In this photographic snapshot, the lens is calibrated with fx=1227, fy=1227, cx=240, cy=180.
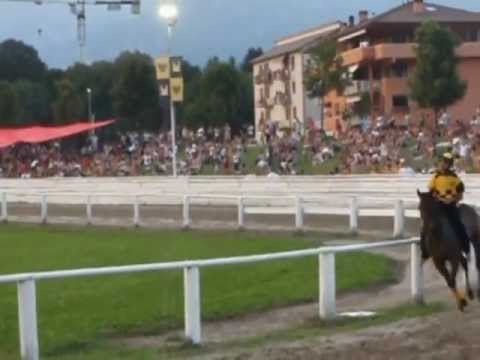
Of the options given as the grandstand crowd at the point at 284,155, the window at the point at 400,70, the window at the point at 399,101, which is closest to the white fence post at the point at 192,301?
the grandstand crowd at the point at 284,155

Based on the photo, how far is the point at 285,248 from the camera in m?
23.4

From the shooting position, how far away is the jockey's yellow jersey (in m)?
14.6

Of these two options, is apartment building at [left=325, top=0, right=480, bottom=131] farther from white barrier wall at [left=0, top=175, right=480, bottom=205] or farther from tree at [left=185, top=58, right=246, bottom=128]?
white barrier wall at [left=0, top=175, right=480, bottom=205]

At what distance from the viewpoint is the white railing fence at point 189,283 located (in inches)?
417

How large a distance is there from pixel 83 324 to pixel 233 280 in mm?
3960

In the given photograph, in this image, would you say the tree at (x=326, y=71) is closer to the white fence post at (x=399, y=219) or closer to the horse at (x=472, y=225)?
the white fence post at (x=399, y=219)

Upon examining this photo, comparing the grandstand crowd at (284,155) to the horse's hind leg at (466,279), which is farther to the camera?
the grandstand crowd at (284,155)

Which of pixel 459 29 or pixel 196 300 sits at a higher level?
pixel 459 29

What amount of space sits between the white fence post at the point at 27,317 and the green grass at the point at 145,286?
0.78 metres

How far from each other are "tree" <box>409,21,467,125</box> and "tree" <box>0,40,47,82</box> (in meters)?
74.0

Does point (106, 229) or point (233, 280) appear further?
point (106, 229)

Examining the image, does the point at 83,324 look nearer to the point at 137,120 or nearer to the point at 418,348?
the point at 418,348

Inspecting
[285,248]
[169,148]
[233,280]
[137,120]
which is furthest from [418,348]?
[137,120]

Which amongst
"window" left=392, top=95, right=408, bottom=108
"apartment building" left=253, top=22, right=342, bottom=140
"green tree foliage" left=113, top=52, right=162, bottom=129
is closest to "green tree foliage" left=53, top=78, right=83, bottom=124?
"green tree foliage" left=113, top=52, right=162, bottom=129
